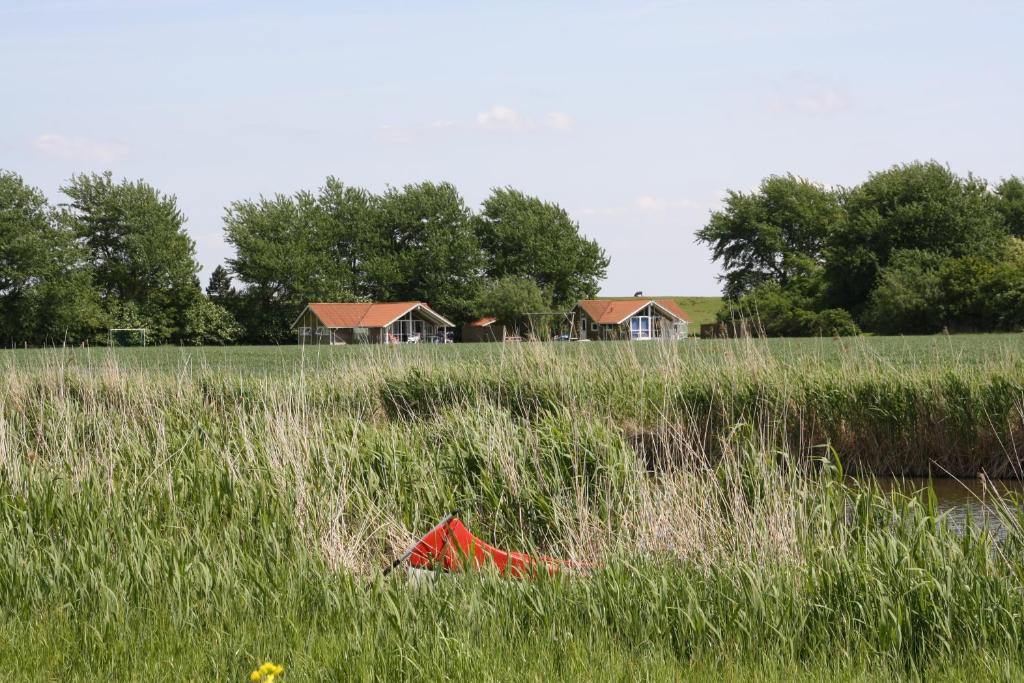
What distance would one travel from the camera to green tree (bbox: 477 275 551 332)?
6750 centimetres

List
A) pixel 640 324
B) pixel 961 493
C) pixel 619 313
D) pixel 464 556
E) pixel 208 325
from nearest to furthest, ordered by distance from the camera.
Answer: pixel 464 556 < pixel 961 493 < pixel 208 325 < pixel 619 313 < pixel 640 324

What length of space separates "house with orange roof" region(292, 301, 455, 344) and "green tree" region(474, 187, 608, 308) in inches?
277

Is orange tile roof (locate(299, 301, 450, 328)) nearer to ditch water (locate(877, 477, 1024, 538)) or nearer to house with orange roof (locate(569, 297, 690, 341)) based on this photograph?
house with orange roof (locate(569, 297, 690, 341))

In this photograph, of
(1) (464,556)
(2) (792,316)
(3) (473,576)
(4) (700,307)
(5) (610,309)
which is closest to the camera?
(3) (473,576)

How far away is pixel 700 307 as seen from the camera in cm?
12594

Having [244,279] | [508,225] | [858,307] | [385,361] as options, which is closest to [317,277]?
[244,279]

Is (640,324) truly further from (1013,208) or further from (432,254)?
(1013,208)

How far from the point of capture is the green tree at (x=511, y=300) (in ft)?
221

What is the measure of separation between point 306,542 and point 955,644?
11.6 feet

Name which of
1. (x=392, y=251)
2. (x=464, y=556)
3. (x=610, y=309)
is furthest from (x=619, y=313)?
(x=464, y=556)

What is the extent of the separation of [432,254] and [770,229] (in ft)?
75.5

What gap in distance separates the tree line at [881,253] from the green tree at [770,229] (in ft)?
0.23

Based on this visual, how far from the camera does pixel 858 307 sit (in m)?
55.8

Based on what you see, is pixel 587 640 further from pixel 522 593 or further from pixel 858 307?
pixel 858 307
